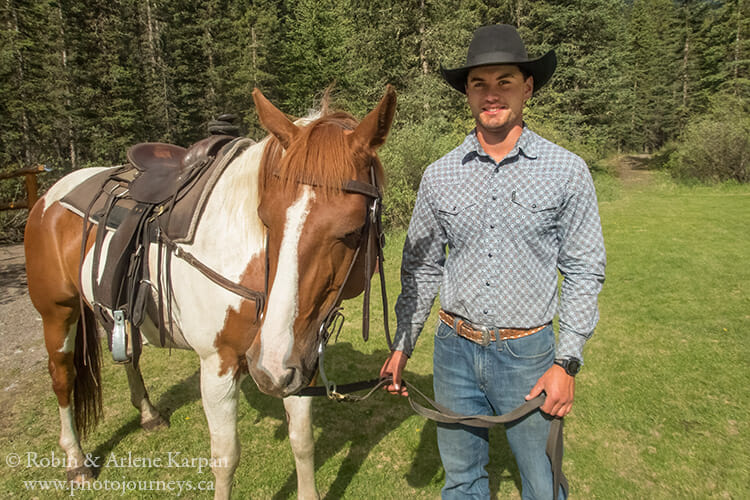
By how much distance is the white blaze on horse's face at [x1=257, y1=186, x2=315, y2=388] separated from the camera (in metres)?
1.34

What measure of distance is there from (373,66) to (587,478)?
18.1 meters

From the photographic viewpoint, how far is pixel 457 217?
1687 millimetres

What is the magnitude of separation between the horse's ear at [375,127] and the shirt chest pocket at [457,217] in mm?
391

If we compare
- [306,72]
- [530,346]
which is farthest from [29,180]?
[306,72]

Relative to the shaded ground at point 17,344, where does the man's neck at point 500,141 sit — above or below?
above

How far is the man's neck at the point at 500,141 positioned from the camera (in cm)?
164

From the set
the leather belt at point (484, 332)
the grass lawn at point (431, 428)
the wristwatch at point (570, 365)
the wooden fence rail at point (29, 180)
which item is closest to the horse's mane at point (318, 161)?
the leather belt at point (484, 332)

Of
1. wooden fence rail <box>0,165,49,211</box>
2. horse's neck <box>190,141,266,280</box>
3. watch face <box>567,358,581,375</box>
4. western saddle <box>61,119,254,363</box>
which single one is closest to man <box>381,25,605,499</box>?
watch face <box>567,358,581,375</box>

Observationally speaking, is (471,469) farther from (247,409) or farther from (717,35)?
(717,35)

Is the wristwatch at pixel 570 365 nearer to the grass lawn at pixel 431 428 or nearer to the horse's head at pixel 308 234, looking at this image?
the horse's head at pixel 308 234

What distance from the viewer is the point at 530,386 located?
1611 mm

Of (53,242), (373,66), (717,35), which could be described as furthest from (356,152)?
(717,35)

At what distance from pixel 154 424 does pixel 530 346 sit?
3415mm

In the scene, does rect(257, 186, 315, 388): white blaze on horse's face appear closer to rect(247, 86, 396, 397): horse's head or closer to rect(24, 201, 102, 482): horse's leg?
rect(247, 86, 396, 397): horse's head
